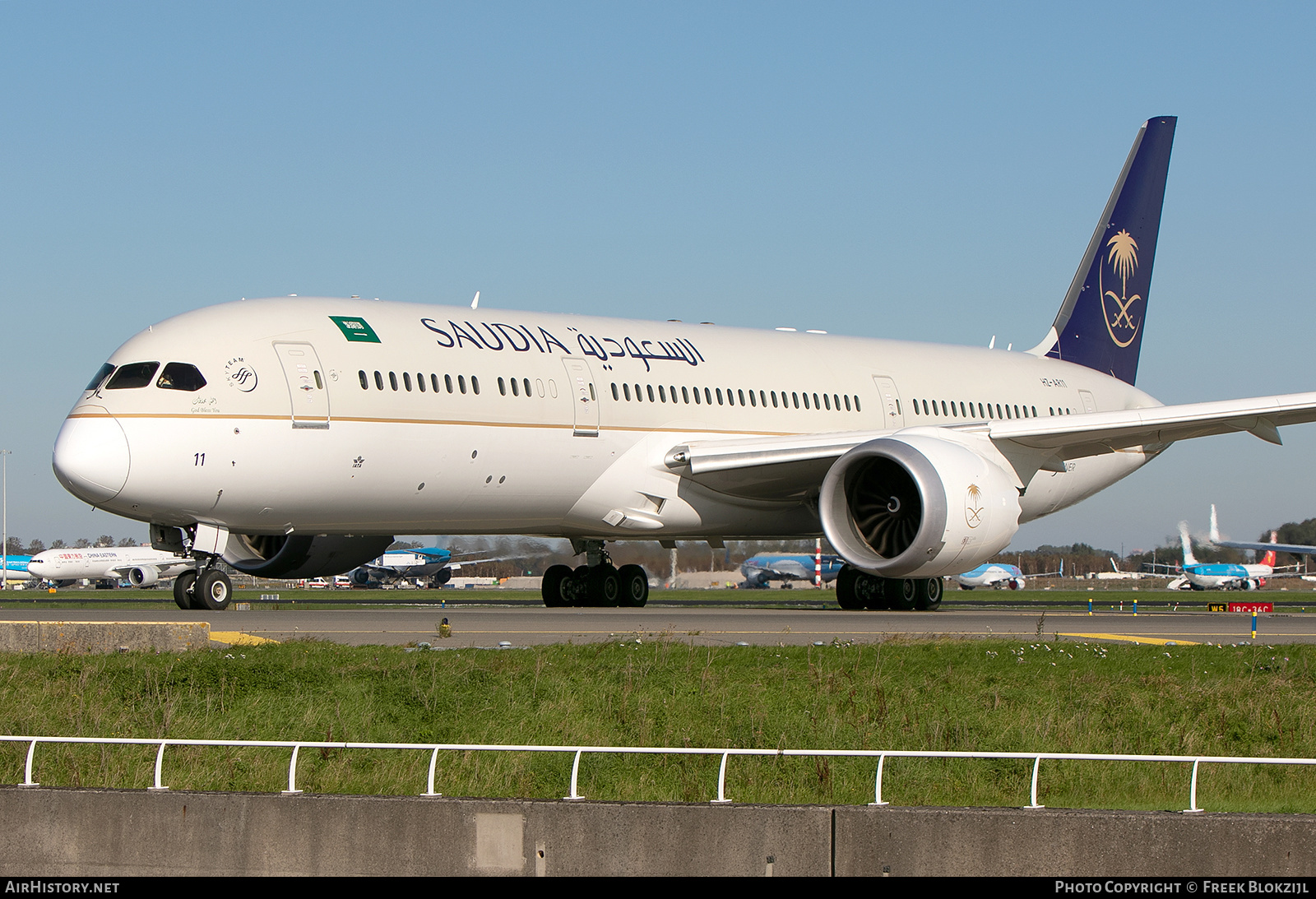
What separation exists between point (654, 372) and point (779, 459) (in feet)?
8.59

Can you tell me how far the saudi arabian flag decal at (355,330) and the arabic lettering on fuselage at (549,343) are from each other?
3.25 feet

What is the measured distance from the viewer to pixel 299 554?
24641mm

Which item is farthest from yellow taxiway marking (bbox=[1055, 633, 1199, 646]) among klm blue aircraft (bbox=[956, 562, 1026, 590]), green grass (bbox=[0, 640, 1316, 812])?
klm blue aircraft (bbox=[956, 562, 1026, 590])

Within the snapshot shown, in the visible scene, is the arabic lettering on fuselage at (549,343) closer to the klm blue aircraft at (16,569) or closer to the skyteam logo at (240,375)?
the skyteam logo at (240,375)

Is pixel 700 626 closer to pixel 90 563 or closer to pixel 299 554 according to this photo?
pixel 299 554

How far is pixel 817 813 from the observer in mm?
7531

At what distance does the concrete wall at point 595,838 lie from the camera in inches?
287

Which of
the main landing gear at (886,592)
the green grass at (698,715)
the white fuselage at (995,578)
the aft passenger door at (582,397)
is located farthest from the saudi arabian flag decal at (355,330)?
the white fuselage at (995,578)

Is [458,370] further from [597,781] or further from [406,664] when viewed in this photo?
[597,781]

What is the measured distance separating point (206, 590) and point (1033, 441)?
12.0 meters

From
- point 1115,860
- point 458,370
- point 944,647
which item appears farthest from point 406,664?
point 458,370

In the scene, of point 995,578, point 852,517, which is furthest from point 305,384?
point 995,578

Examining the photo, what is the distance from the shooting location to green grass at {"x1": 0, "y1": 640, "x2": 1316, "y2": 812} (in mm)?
10547

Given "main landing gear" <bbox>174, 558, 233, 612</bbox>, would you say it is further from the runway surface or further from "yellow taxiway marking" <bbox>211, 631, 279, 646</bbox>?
"yellow taxiway marking" <bbox>211, 631, 279, 646</bbox>
